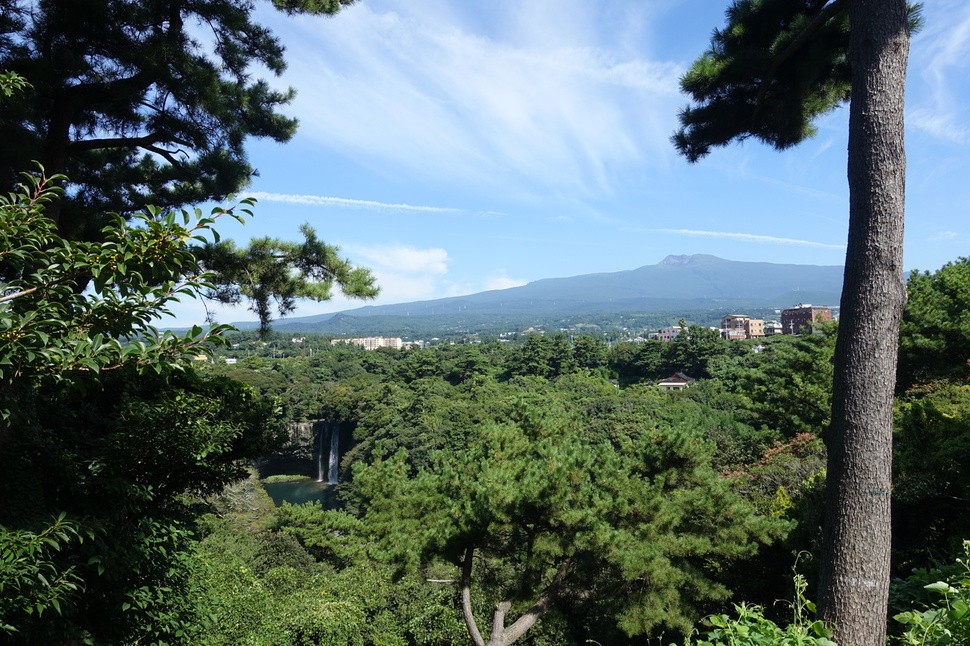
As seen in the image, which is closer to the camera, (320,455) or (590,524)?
(590,524)

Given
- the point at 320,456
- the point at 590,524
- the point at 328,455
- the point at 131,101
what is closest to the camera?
the point at 131,101

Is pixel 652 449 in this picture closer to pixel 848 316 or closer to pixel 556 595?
pixel 556 595

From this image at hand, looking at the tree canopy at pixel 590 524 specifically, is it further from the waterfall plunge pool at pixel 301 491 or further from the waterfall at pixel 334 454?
the waterfall at pixel 334 454

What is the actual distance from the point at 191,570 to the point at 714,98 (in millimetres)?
4466

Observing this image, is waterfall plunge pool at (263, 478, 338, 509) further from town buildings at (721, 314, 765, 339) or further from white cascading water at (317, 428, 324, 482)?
town buildings at (721, 314, 765, 339)

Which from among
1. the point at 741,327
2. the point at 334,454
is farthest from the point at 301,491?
the point at 741,327

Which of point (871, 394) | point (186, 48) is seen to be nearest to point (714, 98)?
point (871, 394)

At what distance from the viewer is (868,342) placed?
219cm

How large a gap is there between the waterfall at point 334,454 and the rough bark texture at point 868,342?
32185 mm

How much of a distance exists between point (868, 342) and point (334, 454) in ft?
108

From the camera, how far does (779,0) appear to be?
10.2ft

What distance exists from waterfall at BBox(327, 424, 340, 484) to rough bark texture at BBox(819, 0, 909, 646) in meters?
32.2

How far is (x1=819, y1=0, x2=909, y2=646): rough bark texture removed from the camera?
2076mm

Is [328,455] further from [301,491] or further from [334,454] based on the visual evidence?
[301,491]
